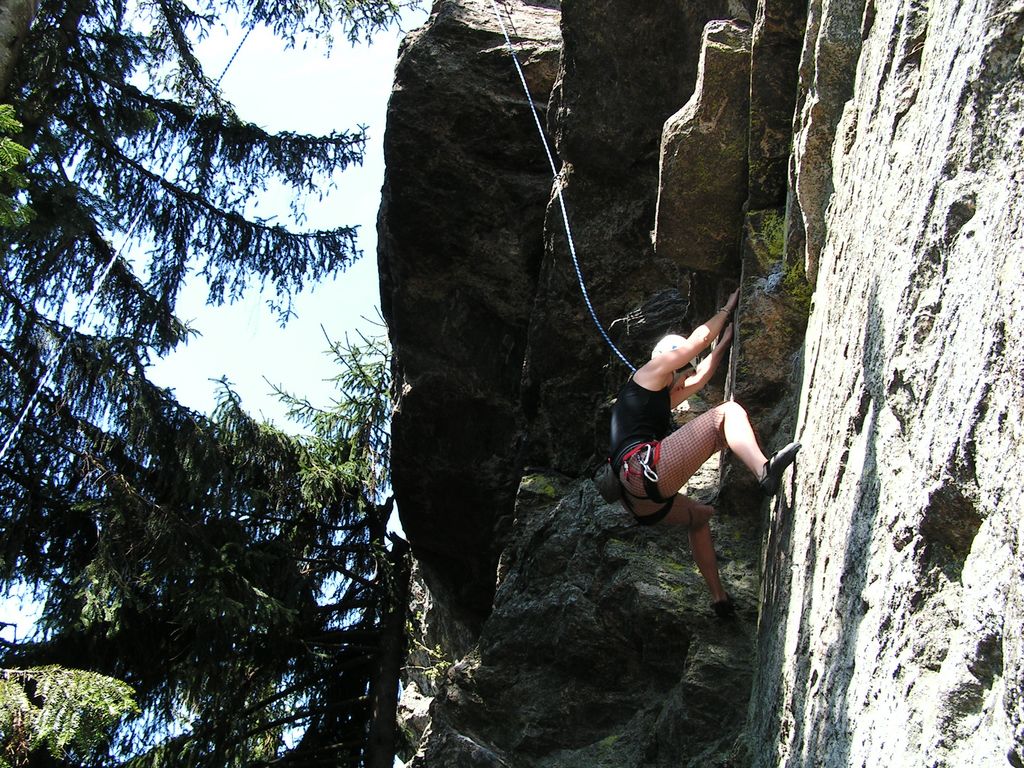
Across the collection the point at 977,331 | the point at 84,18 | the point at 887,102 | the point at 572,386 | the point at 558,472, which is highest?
the point at 84,18

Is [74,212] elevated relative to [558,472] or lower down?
elevated

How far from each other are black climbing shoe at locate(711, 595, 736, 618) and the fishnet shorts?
0.72m

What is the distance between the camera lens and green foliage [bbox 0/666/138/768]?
18.4 feet

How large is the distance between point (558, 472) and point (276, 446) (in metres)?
2.78

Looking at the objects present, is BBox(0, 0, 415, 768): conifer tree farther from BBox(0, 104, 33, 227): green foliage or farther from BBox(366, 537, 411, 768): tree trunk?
BBox(0, 104, 33, 227): green foliage

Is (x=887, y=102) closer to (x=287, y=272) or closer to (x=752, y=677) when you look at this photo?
(x=752, y=677)

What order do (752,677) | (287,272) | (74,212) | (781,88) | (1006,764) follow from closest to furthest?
(1006,764) < (752,677) < (781,88) < (74,212) < (287,272)

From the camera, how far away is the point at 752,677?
5.90 m

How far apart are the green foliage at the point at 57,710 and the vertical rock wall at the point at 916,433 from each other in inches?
129

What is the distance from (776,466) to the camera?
5.29 m

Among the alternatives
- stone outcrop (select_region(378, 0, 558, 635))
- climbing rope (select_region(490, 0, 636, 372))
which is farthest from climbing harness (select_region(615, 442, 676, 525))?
stone outcrop (select_region(378, 0, 558, 635))

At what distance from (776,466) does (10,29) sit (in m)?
5.11

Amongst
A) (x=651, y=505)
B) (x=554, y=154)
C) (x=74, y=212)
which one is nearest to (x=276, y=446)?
(x=74, y=212)

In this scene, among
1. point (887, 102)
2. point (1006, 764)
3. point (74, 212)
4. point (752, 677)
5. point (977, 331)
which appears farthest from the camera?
point (74, 212)
